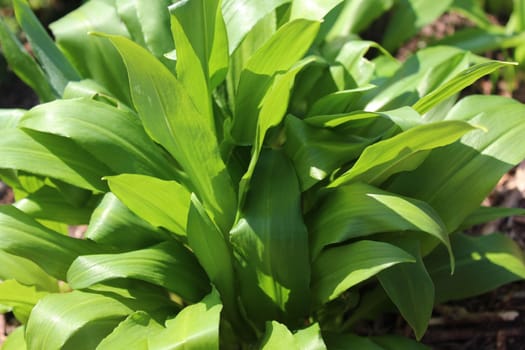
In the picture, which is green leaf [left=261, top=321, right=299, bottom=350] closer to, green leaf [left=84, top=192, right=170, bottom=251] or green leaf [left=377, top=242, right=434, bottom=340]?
green leaf [left=377, top=242, right=434, bottom=340]

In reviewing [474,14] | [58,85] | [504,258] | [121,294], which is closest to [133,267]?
[121,294]

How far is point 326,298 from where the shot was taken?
1.77m

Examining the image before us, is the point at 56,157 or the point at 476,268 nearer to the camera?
the point at 56,157

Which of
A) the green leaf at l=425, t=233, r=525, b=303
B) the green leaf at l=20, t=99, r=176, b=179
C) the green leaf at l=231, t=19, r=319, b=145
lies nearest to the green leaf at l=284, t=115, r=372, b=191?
the green leaf at l=231, t=19, r=319, b=145

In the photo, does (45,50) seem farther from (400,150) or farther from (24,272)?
(400,150)

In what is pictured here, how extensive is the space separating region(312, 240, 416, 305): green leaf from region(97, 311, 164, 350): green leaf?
420 mm

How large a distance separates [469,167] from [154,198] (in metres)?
0.84

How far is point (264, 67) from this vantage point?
187 centimetres

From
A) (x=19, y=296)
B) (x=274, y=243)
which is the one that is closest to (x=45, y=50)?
(x=19, y=296)

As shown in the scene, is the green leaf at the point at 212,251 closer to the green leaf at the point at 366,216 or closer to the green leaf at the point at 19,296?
the green leaf at the point at 366,216

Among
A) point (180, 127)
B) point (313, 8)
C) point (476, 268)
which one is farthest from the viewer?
A: point (476, 268)

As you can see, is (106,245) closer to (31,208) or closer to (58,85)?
(31,208)

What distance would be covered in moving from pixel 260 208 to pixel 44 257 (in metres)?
0.62

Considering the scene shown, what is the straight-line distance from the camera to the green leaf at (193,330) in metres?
1.55
